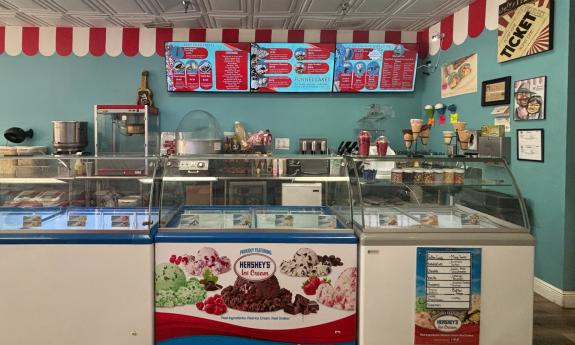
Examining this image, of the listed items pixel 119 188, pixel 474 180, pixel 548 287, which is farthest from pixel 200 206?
pixel 548 287

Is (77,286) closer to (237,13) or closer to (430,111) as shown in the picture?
(237,13)

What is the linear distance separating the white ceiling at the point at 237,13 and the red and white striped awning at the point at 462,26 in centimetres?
10

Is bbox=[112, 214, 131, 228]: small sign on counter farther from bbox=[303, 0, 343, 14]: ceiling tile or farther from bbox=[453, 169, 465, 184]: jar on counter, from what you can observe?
bbox=[303, 0, 343, 14]: ceiling tile

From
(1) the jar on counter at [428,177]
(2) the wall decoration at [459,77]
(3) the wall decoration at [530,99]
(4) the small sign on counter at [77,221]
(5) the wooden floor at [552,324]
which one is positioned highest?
(2) the wall decoration at [459,77]

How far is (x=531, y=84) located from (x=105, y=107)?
15.5 ft

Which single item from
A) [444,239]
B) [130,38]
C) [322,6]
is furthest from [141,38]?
[444,239]

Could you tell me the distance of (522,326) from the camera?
2.50 meters

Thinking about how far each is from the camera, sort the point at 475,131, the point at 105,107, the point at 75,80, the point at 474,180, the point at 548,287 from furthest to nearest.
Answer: the point at 75,80
the point at 105,107
the point at 475,131
the point at 548,287
the point at 474,180

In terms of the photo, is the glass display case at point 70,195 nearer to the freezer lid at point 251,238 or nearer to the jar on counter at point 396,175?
the freezer lid at point 251,238

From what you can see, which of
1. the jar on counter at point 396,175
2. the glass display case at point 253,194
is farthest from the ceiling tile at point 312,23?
the jar on counter at point 396,175

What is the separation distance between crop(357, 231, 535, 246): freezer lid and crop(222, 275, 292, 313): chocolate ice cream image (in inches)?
21.4

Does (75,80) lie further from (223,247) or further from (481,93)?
(481,93)

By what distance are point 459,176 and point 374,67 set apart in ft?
11.4

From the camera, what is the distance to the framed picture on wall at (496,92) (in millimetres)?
4176
